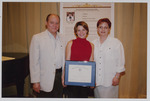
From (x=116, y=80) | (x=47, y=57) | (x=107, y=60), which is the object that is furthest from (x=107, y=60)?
(x=47, y=57)

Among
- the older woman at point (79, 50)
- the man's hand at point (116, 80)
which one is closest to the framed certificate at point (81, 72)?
the older woman at point (79, 50)

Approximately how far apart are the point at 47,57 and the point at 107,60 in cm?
72

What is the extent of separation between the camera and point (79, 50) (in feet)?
5.06

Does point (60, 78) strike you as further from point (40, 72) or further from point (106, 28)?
point (106, 28)

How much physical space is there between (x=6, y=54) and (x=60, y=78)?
78 cm

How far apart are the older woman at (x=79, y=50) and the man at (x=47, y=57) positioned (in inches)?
4.8

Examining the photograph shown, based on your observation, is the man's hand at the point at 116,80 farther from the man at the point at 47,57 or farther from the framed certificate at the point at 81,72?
the man at the point at 47,57

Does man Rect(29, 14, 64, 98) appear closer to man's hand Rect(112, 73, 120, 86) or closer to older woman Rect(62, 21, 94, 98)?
older woman Rect(62, 21, 94, 98)

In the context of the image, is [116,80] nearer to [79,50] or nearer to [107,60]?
[107,60]

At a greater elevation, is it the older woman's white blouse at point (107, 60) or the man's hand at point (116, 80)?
the older woman's white blouse at point (107, 60)

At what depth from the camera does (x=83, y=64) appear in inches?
59.2

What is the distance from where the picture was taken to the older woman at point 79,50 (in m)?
1.54

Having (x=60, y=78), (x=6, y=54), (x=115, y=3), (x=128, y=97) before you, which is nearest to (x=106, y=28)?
(x=115, y=3)

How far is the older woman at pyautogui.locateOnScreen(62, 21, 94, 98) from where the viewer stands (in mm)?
1535
